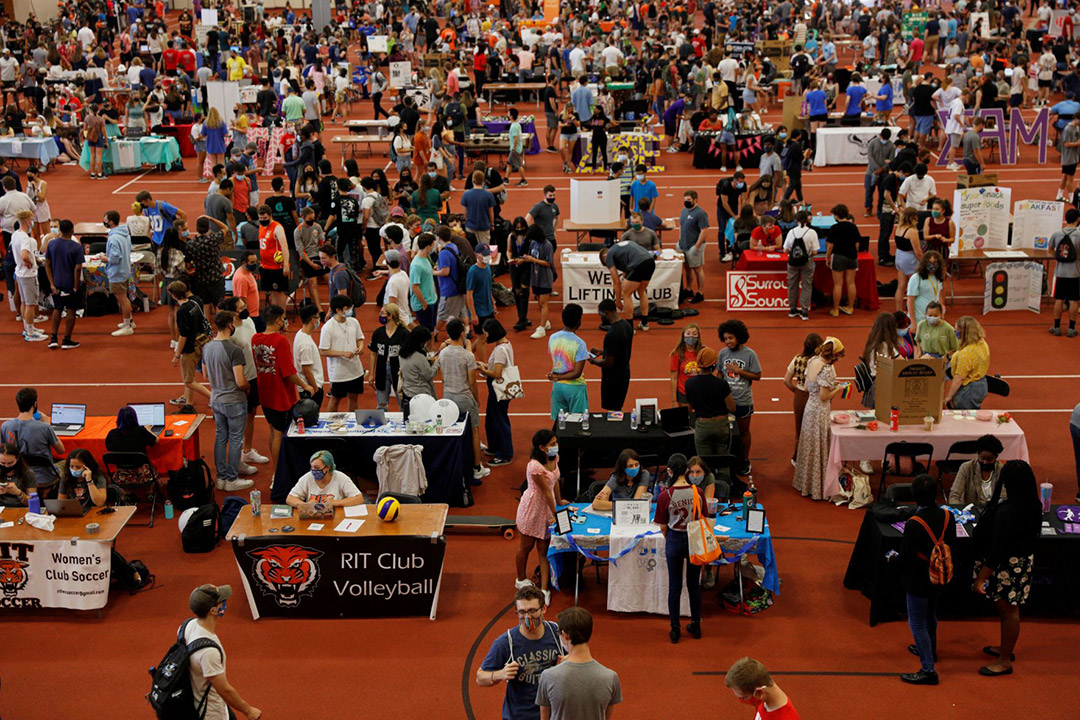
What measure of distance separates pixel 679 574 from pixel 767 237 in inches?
365

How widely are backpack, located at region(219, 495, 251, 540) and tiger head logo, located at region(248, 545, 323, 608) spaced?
1.51 m

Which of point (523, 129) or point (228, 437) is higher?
point (523, 129)

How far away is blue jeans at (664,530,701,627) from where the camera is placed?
9.05 m

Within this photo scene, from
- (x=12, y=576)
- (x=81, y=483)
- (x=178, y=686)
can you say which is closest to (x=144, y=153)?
(x=81, y=483)

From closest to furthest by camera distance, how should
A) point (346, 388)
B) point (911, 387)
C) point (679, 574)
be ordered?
point (679, 574), point (911, 387), point (346, 388)

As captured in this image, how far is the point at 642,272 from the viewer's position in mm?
16047

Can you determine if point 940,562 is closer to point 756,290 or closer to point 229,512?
point 229,512

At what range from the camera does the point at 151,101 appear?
95.9ft

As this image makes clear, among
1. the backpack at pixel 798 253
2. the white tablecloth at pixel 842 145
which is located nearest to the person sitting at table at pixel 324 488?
the backpack at pixel 798 253

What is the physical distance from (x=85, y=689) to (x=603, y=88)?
2561 cm

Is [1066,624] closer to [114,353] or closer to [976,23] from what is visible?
[114,353]

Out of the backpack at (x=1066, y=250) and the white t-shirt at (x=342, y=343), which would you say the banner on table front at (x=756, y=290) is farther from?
the white t-shirt at (x=342, y=343)

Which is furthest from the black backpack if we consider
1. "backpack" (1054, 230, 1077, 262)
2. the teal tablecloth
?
the teal tablecloth

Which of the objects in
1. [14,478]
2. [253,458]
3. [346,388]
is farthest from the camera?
[346,388]
